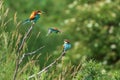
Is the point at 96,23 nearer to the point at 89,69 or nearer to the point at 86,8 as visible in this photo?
the point at 86,8

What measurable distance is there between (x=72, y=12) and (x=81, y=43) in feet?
5.21

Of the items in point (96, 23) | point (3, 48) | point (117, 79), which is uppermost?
point (3, 48)

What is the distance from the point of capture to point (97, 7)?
15.8 m

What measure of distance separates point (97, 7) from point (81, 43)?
41.8 inches

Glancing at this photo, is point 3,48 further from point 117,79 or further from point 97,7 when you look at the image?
point 97,7

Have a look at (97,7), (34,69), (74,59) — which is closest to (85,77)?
(34,69)

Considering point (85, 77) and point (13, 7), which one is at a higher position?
point (85, 77)

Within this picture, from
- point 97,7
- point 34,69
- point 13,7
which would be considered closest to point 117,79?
point 34,69

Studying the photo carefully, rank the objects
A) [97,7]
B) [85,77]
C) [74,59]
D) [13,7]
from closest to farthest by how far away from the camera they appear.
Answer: [85,77], [74,59], [97,7], [13,7]

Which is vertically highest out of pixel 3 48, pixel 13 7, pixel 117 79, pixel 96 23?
pixel 3 48

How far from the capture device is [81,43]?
50.3 ft

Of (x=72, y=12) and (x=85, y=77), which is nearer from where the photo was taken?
(x=85, y=77)

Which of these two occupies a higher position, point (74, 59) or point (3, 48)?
point (3, 48)

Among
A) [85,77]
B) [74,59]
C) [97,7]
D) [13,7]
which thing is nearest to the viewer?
[85,77]
